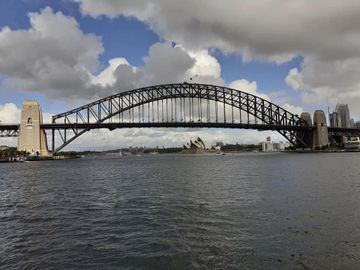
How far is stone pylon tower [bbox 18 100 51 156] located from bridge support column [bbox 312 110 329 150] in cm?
10458

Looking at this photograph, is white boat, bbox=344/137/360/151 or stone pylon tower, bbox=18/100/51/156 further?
white boat, bbox=344/137/360/151

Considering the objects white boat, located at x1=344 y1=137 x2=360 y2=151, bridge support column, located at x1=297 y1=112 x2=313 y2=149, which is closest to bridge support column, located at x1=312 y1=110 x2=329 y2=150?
bridge support column, located at x1=297 y1=112 x2=313 y2=149

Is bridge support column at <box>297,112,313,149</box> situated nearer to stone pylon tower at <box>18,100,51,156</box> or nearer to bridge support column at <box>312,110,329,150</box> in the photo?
bridge support column at <box>312,110,329,150</box>

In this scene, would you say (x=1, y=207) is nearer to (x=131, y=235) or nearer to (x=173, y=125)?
(x=131, y=235)

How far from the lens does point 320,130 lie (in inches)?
6289

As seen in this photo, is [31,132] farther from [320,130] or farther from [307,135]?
[320,130]

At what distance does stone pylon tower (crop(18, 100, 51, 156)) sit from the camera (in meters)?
121

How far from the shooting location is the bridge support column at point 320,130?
158625 millimetres

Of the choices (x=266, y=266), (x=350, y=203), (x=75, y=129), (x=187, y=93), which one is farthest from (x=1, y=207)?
(x=187, y=93)

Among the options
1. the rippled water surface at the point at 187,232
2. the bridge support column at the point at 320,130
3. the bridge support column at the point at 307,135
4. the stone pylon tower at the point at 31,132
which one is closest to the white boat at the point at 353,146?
the bridge support column at the point at 320,130

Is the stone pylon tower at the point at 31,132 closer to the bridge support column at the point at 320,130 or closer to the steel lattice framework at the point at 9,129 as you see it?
the steel lattice framework at the point at 9,129

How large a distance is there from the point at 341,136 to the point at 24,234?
7717 inches

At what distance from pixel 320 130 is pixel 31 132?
4344 inches

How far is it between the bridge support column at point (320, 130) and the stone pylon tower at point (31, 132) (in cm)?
10458
